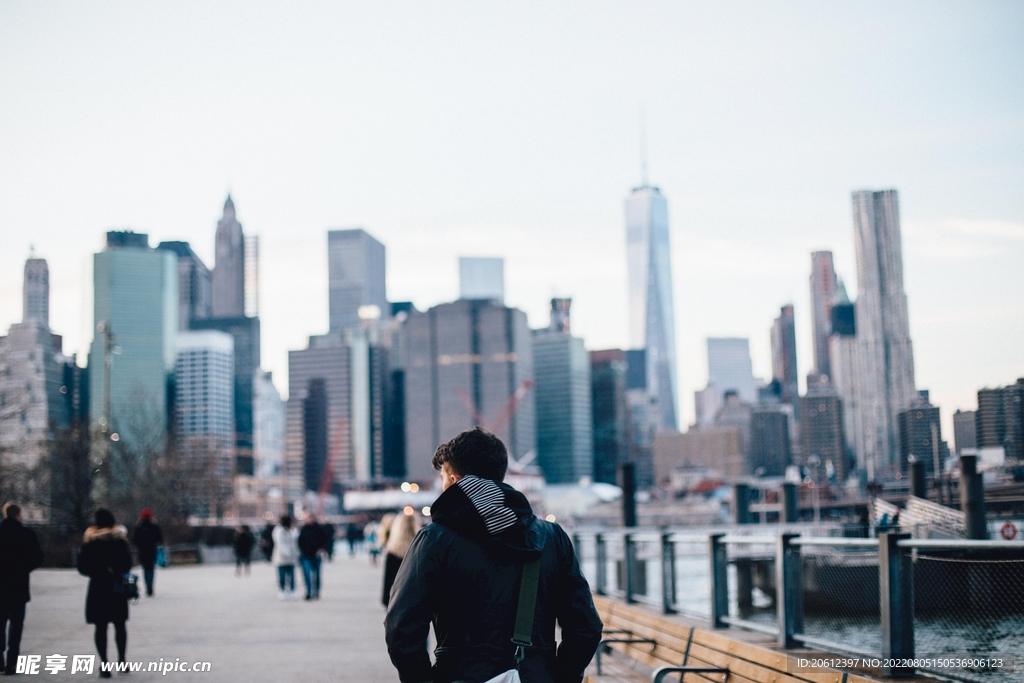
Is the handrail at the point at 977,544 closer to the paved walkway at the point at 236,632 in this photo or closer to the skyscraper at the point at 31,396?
the paved walkway at the point at 236,632

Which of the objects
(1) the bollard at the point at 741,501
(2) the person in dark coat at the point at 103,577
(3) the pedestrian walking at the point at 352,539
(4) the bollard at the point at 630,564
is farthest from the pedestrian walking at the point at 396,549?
(3) the pedestrian walking at the point at 352,539

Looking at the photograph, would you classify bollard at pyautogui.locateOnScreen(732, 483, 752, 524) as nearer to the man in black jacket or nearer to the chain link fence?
the chain link fence

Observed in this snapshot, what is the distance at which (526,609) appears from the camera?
14.2ft

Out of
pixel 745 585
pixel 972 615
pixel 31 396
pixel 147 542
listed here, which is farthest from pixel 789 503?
pixel 972 615

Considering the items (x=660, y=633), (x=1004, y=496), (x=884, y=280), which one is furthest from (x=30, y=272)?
(x=884, y=280)

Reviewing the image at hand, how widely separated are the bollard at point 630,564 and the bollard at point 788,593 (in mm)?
5602

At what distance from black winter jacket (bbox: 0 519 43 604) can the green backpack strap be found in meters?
7.50

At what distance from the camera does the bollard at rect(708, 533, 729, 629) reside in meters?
11.6

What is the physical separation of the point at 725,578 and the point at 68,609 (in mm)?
10880

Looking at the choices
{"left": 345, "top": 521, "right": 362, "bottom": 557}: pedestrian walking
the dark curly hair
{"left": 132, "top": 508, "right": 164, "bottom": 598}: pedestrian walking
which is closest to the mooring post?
{"left": 132, "top": 508, "right": 164, "bottom": 598}: pedestrian walking

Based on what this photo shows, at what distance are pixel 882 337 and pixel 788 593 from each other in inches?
2600

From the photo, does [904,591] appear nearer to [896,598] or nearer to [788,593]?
[896,598]

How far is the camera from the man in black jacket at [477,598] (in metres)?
4.29

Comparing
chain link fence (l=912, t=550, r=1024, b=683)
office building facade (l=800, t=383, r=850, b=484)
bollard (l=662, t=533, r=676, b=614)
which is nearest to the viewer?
chain link fence (l=912, t=550, r=1024, b=683)
